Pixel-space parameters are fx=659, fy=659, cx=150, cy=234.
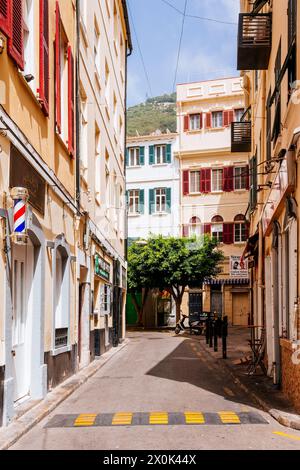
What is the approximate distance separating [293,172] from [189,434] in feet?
13.8

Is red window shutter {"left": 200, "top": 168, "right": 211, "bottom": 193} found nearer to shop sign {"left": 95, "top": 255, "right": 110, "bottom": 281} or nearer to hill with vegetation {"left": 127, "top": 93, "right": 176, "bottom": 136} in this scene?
shop sign {"left": 95, "top": 255, "right": 110, "bottom": 281}

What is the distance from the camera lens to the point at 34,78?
411 inches

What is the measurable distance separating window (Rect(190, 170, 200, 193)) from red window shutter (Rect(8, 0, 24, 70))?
35.6 meters

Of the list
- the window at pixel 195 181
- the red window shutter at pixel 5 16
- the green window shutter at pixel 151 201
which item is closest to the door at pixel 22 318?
the red window shutter at pixel 5 16

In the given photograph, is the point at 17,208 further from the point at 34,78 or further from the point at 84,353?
the point at 84,353

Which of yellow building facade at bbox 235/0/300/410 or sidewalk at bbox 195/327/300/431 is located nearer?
sidewalk at bbox 195/327/300/431

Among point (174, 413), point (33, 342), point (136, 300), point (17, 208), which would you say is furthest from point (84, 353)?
point (136, 300)

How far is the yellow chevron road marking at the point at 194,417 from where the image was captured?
898 centimetres

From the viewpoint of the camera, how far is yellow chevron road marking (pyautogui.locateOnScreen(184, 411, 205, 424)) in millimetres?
8984

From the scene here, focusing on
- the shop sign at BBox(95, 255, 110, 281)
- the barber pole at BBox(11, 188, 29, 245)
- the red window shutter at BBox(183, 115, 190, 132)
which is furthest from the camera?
the red window shutter at BBox(183, 115, 190, 132)

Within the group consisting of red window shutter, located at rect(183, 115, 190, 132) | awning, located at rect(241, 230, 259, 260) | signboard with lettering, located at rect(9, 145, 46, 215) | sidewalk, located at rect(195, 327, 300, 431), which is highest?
red window shutter, located at rect(183, 115, 190, 132)

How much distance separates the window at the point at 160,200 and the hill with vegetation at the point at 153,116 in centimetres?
3281

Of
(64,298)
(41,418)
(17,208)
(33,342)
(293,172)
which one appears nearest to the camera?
(17,208)

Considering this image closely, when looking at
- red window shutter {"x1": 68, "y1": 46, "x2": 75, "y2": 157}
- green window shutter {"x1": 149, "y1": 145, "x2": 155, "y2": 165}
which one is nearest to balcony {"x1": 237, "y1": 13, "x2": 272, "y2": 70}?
red window shutter {"x1": 68, "y1": 46, "x2": 75, "y2": 157}
